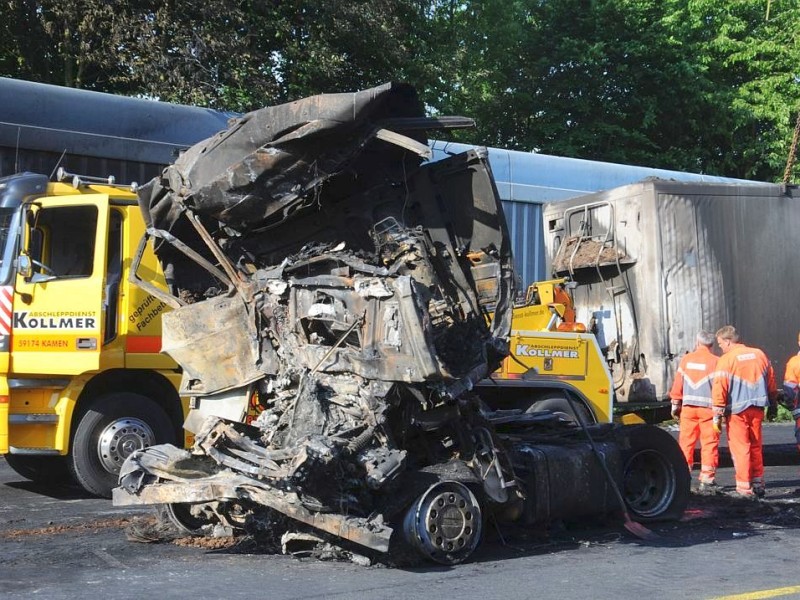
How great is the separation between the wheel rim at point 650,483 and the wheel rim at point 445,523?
1.93 metres

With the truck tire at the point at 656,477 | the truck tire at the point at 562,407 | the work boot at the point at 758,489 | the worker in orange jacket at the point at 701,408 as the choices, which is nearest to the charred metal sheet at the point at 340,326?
the truck tire at the point at 656,477

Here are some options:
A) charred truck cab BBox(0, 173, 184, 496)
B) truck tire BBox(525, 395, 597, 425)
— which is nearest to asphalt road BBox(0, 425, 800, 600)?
charred truck cab BBox(0, 173, 184, 496)

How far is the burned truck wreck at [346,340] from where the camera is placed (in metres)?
6.43

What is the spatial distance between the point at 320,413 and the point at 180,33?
12.4 m

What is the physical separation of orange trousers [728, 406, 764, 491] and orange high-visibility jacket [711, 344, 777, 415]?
10 cm

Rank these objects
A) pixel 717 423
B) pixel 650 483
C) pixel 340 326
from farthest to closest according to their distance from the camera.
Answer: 1. pixel 717 423
2. pixel 650 483
3. pixel 340 326

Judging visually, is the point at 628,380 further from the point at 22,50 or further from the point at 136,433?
the point at 22,50

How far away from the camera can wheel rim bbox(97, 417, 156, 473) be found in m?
9.25

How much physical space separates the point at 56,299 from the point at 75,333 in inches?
13.7

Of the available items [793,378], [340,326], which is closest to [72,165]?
[340,326]

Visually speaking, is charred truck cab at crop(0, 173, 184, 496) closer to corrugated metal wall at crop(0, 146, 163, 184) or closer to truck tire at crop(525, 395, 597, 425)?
corrugated metal wall at crop(0, 146, 163, 184)

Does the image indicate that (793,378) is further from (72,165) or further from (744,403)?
(72,165)

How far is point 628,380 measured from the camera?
1206 cm

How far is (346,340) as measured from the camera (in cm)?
679
